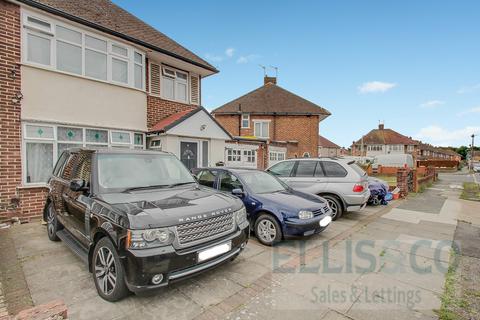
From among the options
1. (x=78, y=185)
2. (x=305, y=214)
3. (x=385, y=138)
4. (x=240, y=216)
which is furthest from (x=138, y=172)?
(x=385, y=138)

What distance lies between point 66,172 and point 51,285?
198cm

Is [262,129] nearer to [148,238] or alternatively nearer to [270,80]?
[270,80]

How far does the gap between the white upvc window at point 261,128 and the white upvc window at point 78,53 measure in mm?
15834

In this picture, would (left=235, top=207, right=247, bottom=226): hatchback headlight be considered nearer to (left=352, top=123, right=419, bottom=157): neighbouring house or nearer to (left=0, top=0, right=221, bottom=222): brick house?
(left=0, top=0, right=221, bottom=222): brick house

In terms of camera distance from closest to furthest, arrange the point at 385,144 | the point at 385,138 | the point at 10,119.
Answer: the point at 10,119 < the point at 385,144 < the point at 385,138

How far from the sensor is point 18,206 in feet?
21.2

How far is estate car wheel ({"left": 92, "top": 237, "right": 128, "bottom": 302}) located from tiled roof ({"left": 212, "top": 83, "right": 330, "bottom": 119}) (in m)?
21.6

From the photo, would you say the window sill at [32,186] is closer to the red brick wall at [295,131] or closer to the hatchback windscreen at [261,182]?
the hatchback windscreen at [261,182]

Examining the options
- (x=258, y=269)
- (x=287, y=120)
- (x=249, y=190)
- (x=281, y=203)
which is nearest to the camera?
(x=258, y=269)

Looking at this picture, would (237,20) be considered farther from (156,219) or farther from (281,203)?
(156,219)

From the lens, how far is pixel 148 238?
9.08ft

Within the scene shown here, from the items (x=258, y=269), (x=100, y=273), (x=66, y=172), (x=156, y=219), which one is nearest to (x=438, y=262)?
(x=258, y=269)

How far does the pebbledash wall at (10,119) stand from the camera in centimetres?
627

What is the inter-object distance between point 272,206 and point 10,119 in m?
6.77
